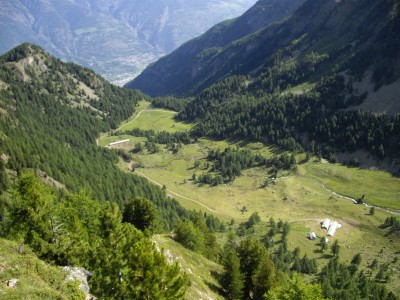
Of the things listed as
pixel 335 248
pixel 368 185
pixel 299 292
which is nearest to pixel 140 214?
pixel 299 292

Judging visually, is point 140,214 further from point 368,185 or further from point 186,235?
point 368,185

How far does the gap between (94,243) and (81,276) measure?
656 centimetres

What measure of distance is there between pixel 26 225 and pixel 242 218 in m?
128

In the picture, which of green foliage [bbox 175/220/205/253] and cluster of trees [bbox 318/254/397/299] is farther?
cluster of trees [bbox 318/254/397/299]

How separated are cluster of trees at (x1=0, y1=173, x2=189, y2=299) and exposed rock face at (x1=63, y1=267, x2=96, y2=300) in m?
1.48

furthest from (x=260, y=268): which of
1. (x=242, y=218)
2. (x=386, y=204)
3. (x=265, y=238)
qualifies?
(x=386, y=204)

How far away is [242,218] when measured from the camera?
6545 inches

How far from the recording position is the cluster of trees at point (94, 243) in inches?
1239

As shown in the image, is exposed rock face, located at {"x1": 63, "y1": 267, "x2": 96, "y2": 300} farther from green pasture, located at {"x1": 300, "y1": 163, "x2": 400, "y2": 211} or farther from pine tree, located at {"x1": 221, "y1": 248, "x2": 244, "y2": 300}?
green pasture, located at {"x1": 300, "y1": 163, "x2": 400, "y2": 211}

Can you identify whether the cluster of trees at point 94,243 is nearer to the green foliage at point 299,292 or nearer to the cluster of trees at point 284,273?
the green foliage at point 299,292

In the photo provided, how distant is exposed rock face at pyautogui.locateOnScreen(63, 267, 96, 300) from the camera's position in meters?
39.4

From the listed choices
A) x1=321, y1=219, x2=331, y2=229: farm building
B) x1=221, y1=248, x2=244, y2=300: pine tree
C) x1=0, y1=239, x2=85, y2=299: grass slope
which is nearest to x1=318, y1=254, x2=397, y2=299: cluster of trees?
x1=321, y1=219, x2=331, y2=229: farm building

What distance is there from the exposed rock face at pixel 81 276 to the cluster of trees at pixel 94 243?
4.84 ft

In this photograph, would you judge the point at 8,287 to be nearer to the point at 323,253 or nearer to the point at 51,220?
the point at 51,220
